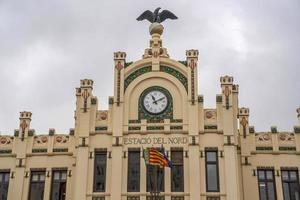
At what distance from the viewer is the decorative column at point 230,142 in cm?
3553

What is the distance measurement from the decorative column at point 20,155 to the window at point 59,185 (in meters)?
2.19

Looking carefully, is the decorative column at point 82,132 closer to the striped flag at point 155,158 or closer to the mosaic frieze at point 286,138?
the striped flag at point 155,158

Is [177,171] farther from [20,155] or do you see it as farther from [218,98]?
[20,155]

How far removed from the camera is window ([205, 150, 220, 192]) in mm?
36125

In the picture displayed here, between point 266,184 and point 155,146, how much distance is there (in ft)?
27.4

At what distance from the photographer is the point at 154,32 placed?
41688 millimetres

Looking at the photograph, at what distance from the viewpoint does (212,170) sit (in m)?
36.6

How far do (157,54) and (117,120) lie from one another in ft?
19.4

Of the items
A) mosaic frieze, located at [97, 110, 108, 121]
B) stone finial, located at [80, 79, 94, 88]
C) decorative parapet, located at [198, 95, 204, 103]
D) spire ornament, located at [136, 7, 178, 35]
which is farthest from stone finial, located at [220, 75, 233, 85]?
stone finial, located at [80, 79, 94, 88]

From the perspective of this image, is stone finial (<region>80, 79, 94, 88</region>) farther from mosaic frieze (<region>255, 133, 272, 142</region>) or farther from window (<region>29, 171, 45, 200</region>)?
mosaic frieze (<region>255, 133, 272, 142</region>)

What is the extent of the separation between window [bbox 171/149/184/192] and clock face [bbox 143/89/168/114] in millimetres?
3231

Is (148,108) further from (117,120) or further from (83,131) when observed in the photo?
(83,131)

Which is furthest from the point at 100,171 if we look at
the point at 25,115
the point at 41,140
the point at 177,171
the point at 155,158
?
the point at 25,115

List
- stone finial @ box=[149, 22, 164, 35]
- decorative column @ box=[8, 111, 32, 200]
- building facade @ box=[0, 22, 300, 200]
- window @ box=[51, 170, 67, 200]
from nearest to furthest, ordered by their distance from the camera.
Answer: building facade @ box=[0, 22, 300, 200]
decorative column @ box=[8, 111, 32, 200]
window @ box=[51, 170, 67, 200]
stone finial @ box=[149, 22, 164, 35]
